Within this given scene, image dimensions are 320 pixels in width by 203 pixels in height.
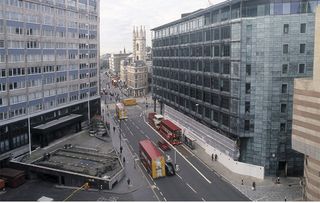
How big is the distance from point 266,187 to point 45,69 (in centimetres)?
5570

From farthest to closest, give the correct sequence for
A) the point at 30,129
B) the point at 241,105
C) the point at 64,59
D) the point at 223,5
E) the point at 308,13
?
the point at 64,59
the point at 30,129
the point at 223,5
the point at 241,105
the point at 308,13

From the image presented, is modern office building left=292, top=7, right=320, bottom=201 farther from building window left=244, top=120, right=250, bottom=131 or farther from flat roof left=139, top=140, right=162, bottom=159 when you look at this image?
flat roof left=139, top=140, right=162, bottom=159

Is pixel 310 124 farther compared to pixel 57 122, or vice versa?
pixel 57 122

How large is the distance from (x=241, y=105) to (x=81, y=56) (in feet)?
176

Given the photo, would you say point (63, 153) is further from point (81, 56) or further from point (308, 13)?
point (308, 13)

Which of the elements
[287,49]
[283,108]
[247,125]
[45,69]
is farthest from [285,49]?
[45,69]

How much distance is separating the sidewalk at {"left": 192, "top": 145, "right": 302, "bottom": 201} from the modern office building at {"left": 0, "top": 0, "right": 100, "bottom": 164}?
136 feet

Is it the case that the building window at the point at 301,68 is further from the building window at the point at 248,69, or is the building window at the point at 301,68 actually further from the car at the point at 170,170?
the car at the point at 170,170

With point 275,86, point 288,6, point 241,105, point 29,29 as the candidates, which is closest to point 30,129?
point 29,29

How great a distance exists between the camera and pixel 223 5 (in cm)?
6869

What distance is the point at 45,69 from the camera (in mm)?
82250

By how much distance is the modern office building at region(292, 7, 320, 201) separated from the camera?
46.6 meters

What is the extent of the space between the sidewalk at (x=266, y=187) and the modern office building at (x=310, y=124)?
17.0 feet

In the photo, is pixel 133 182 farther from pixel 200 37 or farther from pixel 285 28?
pixel 285 28
